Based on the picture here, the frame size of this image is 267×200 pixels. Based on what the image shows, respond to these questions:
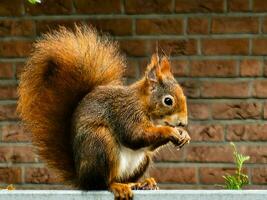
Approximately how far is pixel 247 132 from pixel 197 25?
1.69 feet

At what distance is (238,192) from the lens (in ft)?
9.26

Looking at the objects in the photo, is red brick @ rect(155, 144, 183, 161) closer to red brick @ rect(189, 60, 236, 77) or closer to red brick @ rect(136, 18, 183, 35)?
red brick @ rect(189, 60, 236, 77)

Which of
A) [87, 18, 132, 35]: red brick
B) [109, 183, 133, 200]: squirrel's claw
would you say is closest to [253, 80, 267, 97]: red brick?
[87, 18, 132, 35]: red brick

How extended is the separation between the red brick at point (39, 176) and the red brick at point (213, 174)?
0.66m

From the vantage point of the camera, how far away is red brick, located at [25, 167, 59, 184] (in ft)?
14.6

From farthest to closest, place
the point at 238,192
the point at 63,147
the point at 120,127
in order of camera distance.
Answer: the point at 63,147 → the point at 120,127 → the point at 238,192

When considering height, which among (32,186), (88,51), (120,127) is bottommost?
(32,186)

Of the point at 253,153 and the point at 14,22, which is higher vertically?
the point at 14,22

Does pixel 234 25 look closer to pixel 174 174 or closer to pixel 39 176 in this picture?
pixel 174 174

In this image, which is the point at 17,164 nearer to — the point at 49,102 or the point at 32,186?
the point at 32,186

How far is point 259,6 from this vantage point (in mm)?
4312

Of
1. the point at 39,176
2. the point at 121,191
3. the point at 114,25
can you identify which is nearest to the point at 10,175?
the point at 39,176

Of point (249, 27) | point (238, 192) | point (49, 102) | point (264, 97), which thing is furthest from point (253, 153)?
point (238, 192)

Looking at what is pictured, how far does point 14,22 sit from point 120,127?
4.60ft
